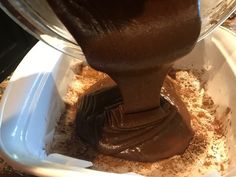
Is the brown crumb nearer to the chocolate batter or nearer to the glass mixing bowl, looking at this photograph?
the chocolate batter

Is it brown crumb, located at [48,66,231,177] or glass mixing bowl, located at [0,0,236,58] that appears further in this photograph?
brown crumb, located at [48,66,231,177]

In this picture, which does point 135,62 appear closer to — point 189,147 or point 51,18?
point 51,18

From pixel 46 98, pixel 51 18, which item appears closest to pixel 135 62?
pixel 51 18

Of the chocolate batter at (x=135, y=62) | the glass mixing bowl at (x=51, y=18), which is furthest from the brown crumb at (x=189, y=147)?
the glass mixing bowl at (x=51, y=18)

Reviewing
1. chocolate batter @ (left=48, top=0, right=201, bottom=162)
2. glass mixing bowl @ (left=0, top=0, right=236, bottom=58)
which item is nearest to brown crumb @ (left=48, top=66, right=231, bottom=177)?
chocolate batter @ (left=48, top=0, right=201, bottom=162)

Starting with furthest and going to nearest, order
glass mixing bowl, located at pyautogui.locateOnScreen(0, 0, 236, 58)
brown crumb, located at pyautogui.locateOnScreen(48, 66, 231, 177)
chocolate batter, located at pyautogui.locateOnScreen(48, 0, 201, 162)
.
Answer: brown crumb, located at pyautogui.locateOnScreen(48, 66, 231, 177) → glass mixing bowl, located at pyautogui.locateOnScreen(0, 0, 236, 58) → chocolate batter, located at pyautogui.locateOnScreen(48, 0, 201, 162)

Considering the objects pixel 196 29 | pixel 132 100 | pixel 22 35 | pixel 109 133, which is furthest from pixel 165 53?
pixel 22 35

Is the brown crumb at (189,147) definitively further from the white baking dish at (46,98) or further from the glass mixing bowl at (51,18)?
the glass mixing bowl at (51,18)
